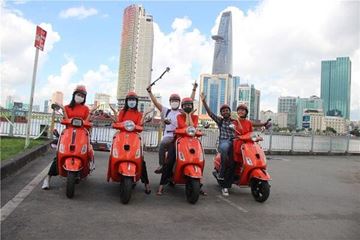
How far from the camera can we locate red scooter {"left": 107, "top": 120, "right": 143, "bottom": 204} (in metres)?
5.95

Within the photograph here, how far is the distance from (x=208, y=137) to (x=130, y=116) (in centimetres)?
1206

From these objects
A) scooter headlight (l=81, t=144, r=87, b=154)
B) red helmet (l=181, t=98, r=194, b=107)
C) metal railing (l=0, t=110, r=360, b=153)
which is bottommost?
scooter headlight (l=81, t=144, r=87, b=154)

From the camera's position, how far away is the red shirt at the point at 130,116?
679cm

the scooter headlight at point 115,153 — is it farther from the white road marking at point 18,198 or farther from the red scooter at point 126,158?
the white road marking at point 18,198

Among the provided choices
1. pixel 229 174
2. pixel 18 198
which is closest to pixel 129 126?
pixel 18 198

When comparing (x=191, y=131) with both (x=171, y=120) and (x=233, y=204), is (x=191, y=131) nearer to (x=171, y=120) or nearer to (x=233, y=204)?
(x=171, y=120)

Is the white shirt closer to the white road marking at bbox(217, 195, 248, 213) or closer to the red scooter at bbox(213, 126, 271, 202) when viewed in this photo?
the red scooter at bbox(213, 126, 271, 202)

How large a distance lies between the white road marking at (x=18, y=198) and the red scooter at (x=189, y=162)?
228 centimetres

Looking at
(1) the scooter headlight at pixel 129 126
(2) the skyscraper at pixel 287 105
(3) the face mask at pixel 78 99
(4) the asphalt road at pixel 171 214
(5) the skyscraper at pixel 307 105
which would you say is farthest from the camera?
(2) the skyscraper at pixel 287 105

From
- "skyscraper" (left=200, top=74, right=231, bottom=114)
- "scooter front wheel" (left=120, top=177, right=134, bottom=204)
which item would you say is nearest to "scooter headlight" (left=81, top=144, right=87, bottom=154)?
"scooter front wheel" (left=120, top=177, right=134, bottom=204)

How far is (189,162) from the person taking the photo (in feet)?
21.2

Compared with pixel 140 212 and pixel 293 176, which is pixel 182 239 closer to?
pixel 140 212

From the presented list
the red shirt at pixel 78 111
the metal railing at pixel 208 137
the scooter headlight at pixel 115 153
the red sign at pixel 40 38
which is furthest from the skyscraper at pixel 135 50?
the scooter headlight at pixel 115 153

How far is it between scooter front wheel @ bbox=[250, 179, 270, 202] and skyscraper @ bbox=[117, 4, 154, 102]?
9396 mm
